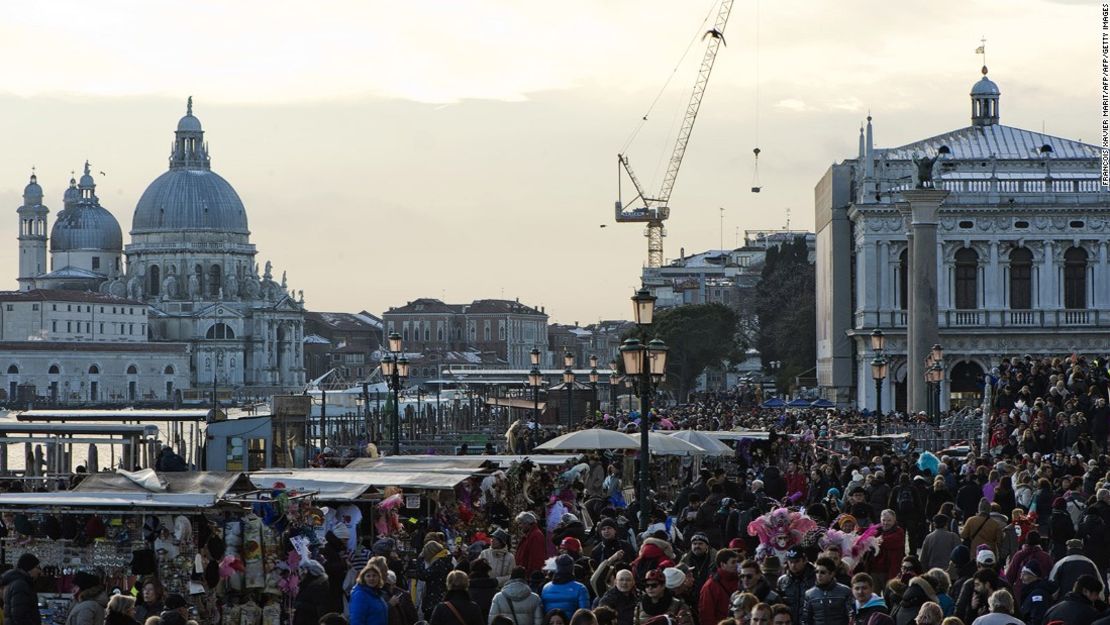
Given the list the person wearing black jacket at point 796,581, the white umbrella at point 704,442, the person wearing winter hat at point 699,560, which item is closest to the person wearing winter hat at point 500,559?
the person wearing winter hat at point 699,560

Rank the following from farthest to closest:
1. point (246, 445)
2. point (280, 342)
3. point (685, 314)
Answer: point (280, 342), point (685, 314), point (246, 445)

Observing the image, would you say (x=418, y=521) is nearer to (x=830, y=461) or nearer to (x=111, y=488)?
(x=111, y=488)

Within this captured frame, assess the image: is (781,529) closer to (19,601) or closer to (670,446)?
(19,601)

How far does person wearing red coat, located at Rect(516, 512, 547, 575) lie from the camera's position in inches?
603

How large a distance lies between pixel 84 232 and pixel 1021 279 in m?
149

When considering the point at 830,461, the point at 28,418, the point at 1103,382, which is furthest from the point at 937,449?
the point at 28,418

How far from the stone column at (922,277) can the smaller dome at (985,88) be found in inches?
998

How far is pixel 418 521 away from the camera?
18172 millimetres

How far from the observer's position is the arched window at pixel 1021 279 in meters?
57.9

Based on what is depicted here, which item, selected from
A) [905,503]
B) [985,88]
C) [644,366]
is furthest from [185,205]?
[905,503]

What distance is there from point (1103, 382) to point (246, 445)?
41.6 ft

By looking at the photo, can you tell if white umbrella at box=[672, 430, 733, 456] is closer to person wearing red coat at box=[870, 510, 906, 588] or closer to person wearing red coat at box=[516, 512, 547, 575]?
person wearing red coat at box=[516, 512, 547, 575]

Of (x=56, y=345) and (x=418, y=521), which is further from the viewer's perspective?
(x=56, y=345)

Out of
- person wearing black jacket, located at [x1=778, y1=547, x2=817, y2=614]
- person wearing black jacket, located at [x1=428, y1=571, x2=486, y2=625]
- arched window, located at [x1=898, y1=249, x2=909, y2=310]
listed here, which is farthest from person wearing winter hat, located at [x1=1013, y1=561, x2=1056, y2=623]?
arched window, located at [x1=898, y1=249, x2=909, y2=310]
